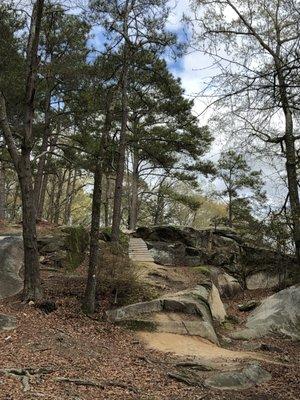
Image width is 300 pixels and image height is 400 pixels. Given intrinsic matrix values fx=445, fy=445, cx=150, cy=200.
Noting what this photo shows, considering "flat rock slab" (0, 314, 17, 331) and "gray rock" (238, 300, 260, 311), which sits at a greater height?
"flat rock slab" (0, 314, 17, 331)

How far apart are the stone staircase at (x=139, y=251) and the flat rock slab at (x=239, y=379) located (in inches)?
341

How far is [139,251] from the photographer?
16.6m

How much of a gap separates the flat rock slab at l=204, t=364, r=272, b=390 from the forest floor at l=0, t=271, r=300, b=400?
0.53 feet

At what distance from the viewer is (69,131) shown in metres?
20.3

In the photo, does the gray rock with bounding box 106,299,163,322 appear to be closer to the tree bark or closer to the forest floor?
the forest floor

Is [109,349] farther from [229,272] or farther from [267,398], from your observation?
Answer: [229,272]

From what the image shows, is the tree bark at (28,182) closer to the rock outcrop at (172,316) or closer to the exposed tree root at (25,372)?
the rock outcrop at (172,316)

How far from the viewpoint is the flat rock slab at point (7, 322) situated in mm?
8346

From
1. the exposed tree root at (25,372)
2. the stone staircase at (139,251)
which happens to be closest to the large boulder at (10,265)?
the stone staircase at (139,251)

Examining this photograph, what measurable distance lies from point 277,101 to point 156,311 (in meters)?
7.12

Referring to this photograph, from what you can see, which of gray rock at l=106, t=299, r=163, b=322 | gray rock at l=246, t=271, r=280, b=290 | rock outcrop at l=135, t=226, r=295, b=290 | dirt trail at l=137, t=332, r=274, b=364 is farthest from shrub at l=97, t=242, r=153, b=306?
gray rock at l=246, t=271, r=280, b=290

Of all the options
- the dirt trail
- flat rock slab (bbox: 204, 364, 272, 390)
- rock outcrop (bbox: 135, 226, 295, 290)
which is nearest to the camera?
flat rock slab (bbox: 204, 364, 272, 390)

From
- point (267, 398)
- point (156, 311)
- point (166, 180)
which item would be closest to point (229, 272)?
point (156, 311)

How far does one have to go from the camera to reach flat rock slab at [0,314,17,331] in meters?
8.35
